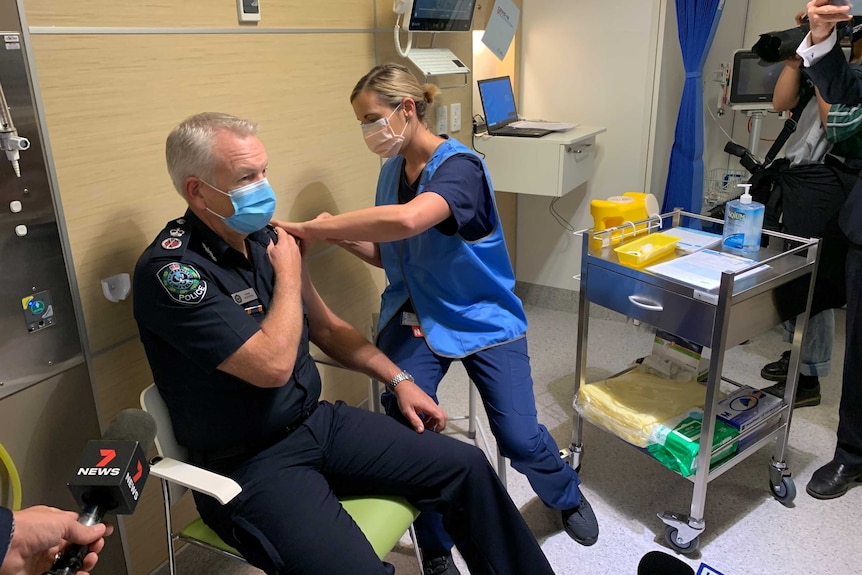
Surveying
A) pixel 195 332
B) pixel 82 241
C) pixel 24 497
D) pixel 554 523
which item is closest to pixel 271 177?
pixel 82 241

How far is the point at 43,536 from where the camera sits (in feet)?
3.45

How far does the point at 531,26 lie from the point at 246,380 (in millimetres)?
2613

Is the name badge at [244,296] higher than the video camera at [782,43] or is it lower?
lower

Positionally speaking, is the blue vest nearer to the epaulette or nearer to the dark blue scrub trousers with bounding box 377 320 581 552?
the dark blue scrub trousers with bounding box 377 320 581 552

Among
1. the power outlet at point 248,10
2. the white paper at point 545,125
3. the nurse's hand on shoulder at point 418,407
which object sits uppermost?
the power outlet at point 248,10

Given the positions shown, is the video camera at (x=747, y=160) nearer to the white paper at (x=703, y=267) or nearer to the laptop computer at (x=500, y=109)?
the laptop computer at (x=500, y=109)

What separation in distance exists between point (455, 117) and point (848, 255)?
60.8 inches

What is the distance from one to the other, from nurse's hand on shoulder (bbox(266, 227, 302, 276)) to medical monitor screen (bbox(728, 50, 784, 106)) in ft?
8.35

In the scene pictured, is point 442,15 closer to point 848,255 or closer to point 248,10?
point 248,10

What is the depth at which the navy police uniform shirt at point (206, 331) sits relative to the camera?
134cm

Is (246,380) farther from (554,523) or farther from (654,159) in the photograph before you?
(654,159)

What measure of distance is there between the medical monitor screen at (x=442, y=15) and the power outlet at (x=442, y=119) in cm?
31

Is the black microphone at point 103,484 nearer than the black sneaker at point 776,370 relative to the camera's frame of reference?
Yes

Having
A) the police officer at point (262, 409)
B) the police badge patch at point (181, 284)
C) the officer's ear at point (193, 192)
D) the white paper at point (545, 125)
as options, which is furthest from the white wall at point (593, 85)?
the police badge patch at point (181, 284)
